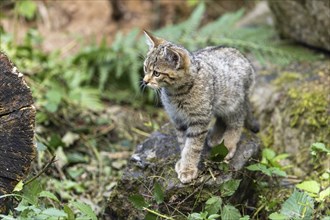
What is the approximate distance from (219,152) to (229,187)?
32 centimetres

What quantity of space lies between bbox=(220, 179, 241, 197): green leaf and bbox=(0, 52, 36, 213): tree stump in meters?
1.38

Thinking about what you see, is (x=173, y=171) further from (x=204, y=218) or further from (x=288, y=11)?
(x=288, y=11)

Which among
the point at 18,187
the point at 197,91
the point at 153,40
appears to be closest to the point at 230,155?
the point at 197,91

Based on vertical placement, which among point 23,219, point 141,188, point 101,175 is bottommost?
point 101,175

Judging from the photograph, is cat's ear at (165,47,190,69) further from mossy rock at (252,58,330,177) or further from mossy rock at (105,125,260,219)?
mossy rock at (252,58,330,177)

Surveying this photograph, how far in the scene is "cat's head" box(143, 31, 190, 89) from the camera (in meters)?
4.29

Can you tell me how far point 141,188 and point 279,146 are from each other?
1.81m

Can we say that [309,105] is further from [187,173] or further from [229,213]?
[229,213]

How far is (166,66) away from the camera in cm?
430

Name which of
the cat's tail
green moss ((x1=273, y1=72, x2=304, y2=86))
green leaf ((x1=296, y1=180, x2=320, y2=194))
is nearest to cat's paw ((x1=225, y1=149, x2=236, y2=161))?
the cat's tail

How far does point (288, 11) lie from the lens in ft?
21.1

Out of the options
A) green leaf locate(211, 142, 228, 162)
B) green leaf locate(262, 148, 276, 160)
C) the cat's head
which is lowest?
green leaf locate(262, 148, 276, 160)

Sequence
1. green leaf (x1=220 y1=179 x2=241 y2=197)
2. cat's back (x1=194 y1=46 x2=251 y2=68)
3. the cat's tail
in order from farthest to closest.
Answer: the cat's tail < cat's back (x1=194 y1=46 x2=251 y2=68) < green leaf (x1=220 y1=179 x2=241 y2=197)

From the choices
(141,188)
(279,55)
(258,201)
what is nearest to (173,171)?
(141,188)
